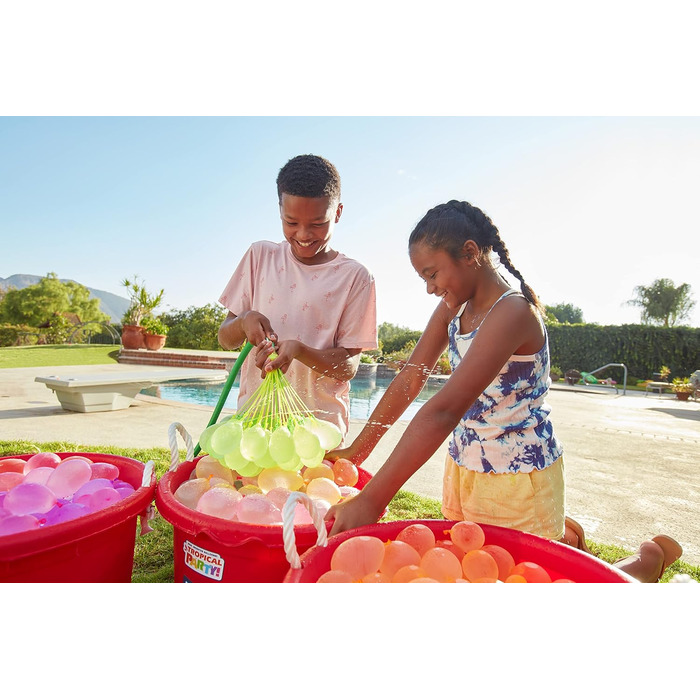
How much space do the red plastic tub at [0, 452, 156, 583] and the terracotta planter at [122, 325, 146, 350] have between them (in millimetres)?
15473

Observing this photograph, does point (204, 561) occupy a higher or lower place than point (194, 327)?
lower

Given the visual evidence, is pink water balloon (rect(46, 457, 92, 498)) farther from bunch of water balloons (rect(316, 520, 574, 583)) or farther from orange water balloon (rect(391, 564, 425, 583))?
orange water balloon (rect(391, 564, 425, 583))

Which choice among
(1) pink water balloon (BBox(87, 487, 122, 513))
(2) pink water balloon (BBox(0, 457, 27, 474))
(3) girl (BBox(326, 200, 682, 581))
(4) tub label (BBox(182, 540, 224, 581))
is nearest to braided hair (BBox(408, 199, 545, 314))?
(3) girl (BBox(326, 200, 682, 581))

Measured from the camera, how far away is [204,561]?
1189 mm

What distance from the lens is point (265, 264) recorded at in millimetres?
2064

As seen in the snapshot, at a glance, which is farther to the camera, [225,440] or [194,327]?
[194,327]

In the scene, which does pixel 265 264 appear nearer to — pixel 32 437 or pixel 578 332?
pixel 32 437

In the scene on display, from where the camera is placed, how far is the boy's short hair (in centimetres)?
168

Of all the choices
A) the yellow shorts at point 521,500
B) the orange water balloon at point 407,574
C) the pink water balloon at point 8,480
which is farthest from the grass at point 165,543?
the orange water balloon at point 407,574

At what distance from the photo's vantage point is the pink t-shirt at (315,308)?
6.55 ft

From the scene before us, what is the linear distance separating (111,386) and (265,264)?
517 centimetres

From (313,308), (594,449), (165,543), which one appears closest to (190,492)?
(313,308)

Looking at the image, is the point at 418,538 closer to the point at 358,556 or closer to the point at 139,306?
the point at 358,556

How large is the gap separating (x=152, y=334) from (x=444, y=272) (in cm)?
1583
